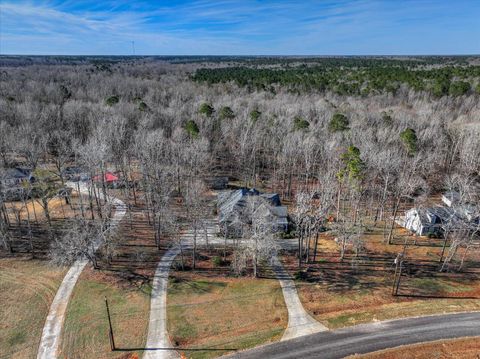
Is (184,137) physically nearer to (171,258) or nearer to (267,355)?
(171,258)

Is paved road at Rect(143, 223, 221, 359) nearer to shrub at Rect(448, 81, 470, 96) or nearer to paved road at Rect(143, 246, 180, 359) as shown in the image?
paved road at Rect(143, 246, 180, 359)

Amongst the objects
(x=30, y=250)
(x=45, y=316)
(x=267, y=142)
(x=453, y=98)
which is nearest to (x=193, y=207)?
(x=45, y=316)

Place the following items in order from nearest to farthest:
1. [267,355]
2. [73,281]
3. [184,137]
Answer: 1. [267,355]
2. [73,281]
3. [184,137]

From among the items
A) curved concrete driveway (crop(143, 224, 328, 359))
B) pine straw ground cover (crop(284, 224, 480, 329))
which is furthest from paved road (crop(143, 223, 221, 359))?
pine straw ground cover (crop(284, 224, 480, 329))

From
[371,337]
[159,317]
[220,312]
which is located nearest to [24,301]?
[159,317]

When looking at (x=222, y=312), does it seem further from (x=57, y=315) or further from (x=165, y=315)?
(x=57, y=315)

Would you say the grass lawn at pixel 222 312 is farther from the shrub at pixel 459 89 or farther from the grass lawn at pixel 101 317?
the shrub at pixel 459 89
